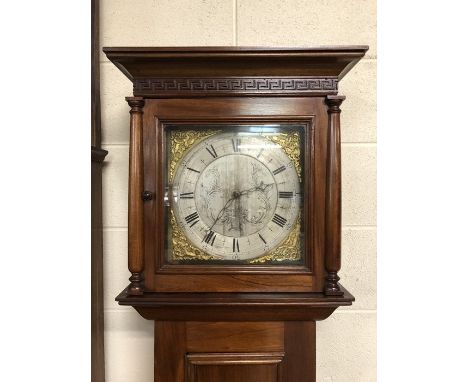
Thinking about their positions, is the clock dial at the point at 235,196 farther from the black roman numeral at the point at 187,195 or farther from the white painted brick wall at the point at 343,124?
the white painted brick wall at the point at 343,124

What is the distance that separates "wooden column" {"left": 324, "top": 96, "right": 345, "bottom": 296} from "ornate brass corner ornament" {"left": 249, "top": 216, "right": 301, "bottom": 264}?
58 mm

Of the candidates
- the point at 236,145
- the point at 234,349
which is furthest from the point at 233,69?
the point at 234,349

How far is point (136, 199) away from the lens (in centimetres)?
78

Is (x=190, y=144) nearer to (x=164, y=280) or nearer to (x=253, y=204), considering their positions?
(x=253, y=204)

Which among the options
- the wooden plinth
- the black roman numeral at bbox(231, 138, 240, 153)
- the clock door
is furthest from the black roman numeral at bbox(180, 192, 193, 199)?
the wooden plinth

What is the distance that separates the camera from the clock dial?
794 millimetres

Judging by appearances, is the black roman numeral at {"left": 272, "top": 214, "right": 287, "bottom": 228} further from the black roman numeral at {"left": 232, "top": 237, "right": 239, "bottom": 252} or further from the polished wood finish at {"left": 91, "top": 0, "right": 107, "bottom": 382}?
the polished wood finish at {"left": 91, "top": 0, "right": 107, "bottom": 382}

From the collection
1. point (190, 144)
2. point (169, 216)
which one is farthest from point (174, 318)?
point (190, 144)

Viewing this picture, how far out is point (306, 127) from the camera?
788 mm

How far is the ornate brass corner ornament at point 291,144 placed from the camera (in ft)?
2.60

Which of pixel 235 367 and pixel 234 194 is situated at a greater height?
pixel 234 194

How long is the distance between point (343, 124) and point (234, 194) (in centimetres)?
40

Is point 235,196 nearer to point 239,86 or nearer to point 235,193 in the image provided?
point 235,193

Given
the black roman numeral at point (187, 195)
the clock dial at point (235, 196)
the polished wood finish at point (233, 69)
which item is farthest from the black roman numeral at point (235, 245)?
the polished wood finish at point (233, 69)
